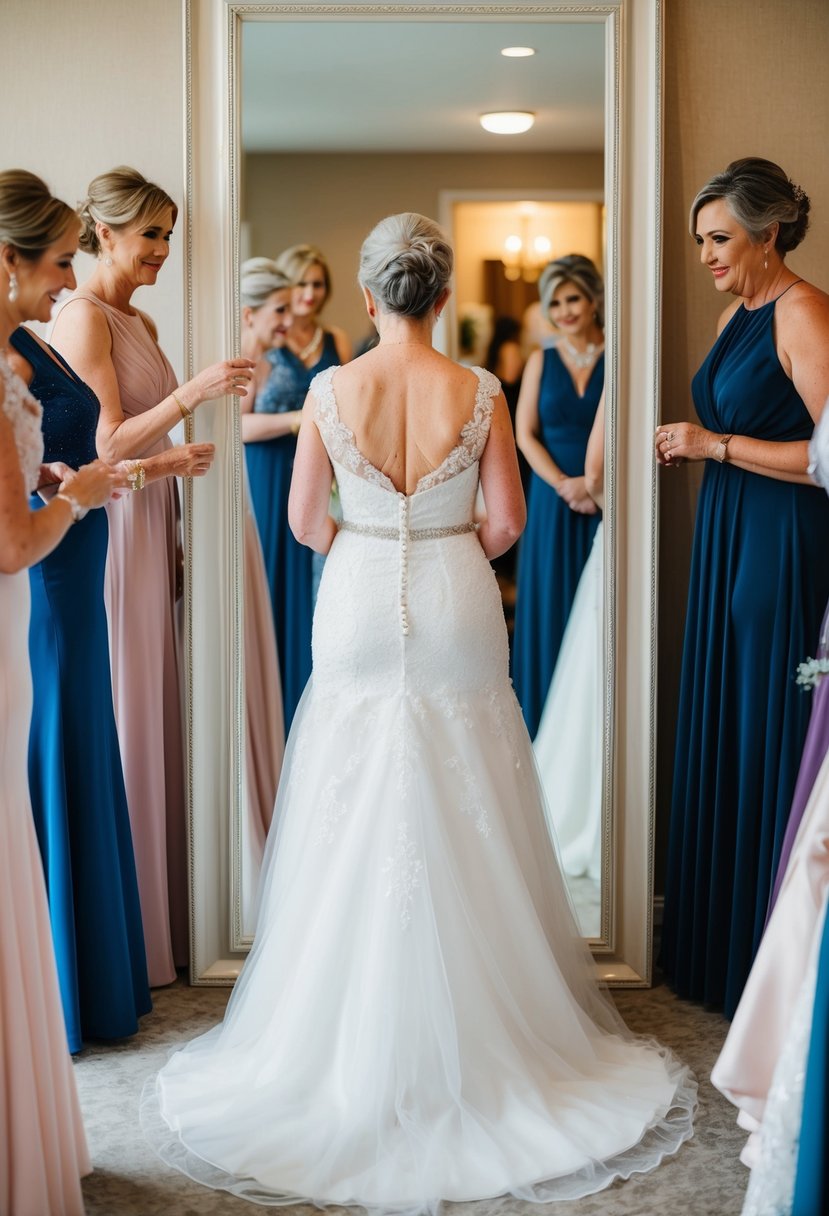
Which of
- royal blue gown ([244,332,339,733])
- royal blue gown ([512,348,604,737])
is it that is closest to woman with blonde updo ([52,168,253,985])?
royal blue gown ([244,332,339,733])

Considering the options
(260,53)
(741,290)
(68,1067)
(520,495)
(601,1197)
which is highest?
(260,53)

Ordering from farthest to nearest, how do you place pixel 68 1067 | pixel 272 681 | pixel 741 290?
1. pixel 272 681
2. pixel 741 290
3. pixel 68 1067

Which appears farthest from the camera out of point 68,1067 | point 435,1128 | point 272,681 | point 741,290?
point 272,681

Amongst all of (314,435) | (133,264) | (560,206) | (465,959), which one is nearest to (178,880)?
(465,959)

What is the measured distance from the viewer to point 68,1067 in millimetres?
2309

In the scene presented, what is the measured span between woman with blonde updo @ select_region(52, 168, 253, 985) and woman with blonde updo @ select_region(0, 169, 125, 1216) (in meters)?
0.82

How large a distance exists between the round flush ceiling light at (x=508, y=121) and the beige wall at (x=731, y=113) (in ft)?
1.32

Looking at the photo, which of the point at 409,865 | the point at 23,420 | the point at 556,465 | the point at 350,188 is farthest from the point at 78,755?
the point at 350,188

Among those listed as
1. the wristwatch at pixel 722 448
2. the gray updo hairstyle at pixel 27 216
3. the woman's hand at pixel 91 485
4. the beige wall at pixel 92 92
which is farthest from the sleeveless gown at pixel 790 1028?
the beige wall at pixel 92 92

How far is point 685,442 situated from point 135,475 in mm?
1285

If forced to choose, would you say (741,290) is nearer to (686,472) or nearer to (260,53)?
(686,472)

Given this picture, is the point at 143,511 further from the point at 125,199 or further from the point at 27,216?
the point at 27,216

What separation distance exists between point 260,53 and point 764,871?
7.51 ft

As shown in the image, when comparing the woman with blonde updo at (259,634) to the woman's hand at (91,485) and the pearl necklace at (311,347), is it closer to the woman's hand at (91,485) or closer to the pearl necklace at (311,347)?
the pearl necklace at (311,347)
